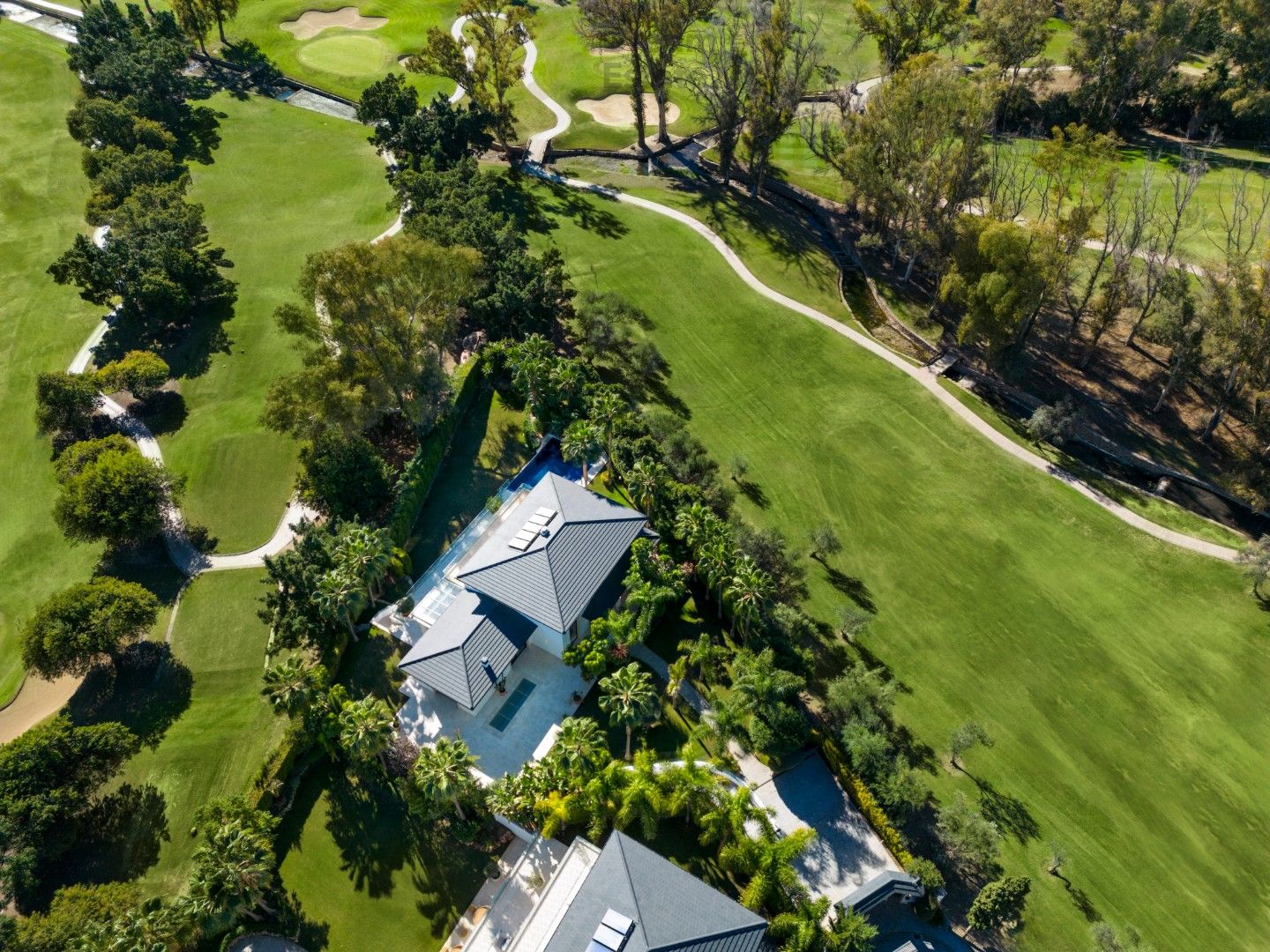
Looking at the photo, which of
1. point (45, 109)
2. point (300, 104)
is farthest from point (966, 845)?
point (45, 109)

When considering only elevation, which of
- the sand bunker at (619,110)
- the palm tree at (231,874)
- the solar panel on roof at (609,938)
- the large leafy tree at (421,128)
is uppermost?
the sand bunker at (619,110)

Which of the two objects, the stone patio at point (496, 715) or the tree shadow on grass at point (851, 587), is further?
the tree shadow on grass at point (851, 587)

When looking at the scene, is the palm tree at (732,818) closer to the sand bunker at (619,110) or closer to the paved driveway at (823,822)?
the paved driveway at (823,822)

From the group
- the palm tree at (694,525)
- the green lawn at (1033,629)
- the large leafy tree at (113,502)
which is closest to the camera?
the green lawn at (1033,629)

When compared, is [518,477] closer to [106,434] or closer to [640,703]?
[640,703]

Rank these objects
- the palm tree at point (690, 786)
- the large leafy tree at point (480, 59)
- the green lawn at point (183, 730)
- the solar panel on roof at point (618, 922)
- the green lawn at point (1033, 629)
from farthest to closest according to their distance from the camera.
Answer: the large leafy tree at point (480, 59) → the green lawn at point (1033, 629) → the green lawn at point (183, 730) → the palm tree at point (690, 786) → the solar panel on roof at point (618, 922)

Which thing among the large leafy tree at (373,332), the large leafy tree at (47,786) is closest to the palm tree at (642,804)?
the large leafy tree at (47,786)

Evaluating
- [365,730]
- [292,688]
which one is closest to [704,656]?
[365,730]
